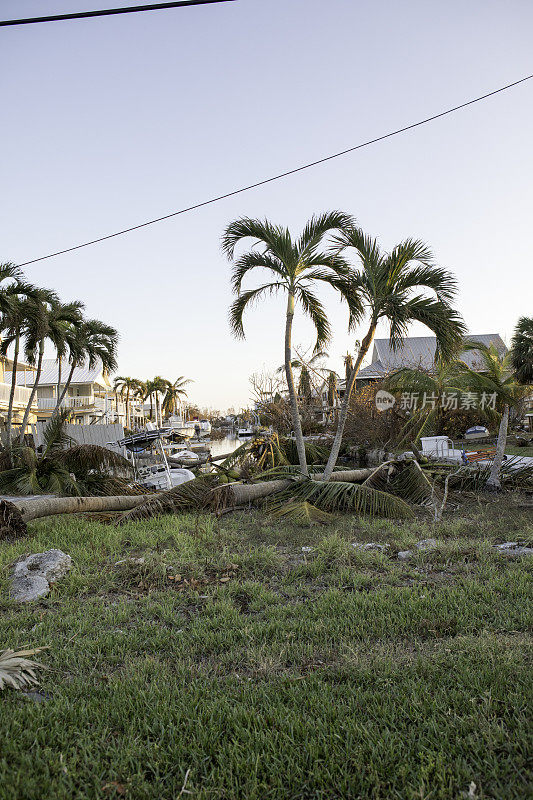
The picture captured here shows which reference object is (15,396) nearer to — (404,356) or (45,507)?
(404,356)

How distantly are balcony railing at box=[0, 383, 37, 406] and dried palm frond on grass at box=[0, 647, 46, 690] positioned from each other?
3838 centimetres

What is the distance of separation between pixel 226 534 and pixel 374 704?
5.13m

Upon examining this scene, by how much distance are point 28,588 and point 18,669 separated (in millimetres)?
2167

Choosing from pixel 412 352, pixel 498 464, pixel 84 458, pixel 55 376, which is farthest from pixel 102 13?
pixel 55 376

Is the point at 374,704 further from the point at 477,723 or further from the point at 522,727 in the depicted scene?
the point at 522,727

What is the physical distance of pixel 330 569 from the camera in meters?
6.00

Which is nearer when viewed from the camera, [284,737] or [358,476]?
[284,737]

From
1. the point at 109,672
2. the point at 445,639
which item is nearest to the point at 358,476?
the point at 445,639

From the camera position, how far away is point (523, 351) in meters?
20.7

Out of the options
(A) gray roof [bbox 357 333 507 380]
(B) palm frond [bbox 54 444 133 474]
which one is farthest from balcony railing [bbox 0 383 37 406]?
(B) palm frond [bbox 54 444 133 474]

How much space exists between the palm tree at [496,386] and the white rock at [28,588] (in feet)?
29.3

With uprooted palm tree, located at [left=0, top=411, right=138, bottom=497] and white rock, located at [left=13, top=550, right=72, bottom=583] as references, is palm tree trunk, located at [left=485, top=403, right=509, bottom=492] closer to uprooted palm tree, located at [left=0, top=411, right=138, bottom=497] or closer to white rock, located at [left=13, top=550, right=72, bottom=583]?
uprooted palm tree, located at [left=0, top=411, right=138, bottom=497]

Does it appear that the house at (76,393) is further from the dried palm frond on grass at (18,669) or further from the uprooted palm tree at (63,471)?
the dried palm frond on grass at (18,669)

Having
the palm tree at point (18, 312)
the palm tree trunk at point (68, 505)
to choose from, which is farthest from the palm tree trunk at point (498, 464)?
the palm tree at point (18, 312)
